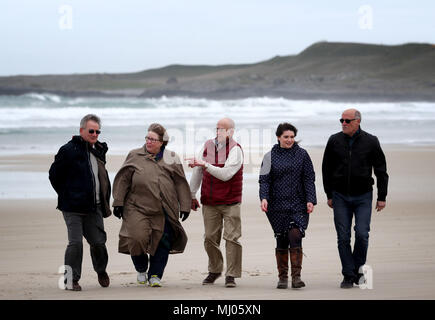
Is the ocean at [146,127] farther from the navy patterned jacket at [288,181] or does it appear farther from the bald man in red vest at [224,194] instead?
the navy patterned jacket at [288,181]

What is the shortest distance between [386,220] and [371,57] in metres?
89.8

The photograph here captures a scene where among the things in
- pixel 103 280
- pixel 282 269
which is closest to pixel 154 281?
pixel 103 280

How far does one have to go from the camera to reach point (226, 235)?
23.4 feet

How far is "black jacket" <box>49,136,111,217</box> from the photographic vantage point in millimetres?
6773

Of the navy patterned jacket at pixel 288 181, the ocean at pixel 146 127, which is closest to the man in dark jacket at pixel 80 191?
the navy patterned jacket at pixel 288 181

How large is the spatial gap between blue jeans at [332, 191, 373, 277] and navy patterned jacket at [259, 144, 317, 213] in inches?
11.0

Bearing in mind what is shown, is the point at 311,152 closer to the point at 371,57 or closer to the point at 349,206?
the point at 349,206

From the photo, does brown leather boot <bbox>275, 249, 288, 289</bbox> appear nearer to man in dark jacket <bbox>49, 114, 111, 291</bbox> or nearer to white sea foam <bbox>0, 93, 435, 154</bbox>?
man in dark jacket <bbox>49, 114, 111, 291</bbox>

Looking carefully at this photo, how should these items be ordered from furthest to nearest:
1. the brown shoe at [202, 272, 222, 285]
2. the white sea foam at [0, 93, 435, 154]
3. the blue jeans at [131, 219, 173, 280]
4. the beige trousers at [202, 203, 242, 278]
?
the white sea foam at [0, 93, 435, 154] < the brown shoe at [202, 272, 222, 285] < the beige trousers at [202, 203, 242, 278] < the blue jeans at [131, 219, 173, 280]

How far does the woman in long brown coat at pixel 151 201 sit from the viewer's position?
269 inches

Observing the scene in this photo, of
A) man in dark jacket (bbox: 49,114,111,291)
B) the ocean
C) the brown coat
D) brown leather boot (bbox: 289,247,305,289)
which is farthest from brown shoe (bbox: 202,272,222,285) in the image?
the ocean

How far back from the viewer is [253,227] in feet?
34.7

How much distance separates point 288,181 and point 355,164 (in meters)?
0.62
